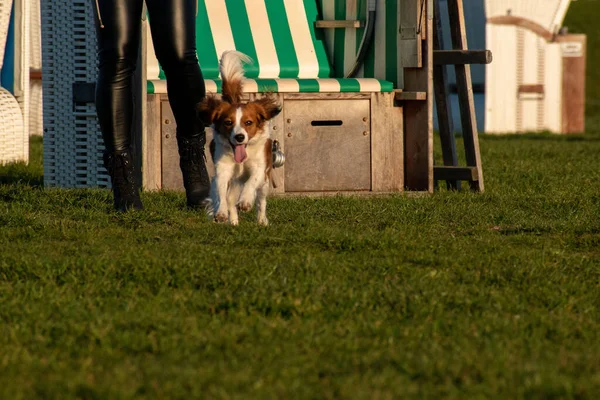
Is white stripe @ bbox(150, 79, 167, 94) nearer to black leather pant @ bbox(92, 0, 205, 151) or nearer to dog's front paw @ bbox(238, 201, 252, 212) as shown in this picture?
black leather pant @ bbox(92, 0, 205, 151)

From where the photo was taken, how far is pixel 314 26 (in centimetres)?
860

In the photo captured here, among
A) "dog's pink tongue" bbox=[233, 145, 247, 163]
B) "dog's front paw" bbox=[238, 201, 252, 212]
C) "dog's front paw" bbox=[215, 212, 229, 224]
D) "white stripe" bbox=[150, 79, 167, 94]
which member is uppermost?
"white stripe" bbox=[150, 79, 167, 94]

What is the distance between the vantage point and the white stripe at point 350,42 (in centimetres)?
824

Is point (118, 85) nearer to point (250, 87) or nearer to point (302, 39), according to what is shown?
point (250, 87)

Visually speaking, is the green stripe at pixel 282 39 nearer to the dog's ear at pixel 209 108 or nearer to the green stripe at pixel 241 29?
the green stripe at pixel 241 29

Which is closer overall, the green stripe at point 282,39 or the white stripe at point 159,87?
the white stripe at point 159,87

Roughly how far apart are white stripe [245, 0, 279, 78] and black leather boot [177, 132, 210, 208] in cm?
257

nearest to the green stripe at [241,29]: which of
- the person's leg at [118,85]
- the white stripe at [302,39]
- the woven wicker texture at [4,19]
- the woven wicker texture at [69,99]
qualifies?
the white stripe at [302,39]

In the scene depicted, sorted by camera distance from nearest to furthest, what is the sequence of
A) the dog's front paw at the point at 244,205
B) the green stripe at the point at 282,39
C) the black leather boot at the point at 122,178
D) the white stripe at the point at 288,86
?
1. the dog's front paw at the point at 244,205
2. the black leather boot at the point at 122,178
3. the white stripe at the point at 288,86
4. the green stripe at the point at 282,39

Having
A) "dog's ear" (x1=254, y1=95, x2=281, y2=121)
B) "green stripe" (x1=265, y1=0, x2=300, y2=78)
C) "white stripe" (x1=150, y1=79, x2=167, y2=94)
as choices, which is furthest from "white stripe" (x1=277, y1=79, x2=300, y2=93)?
"dog's ear" (x1=254, y1=95, x2=281, y2=121)

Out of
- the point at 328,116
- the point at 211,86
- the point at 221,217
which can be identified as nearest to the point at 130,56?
the point at 221,217

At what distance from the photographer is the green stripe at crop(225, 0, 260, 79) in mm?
8406

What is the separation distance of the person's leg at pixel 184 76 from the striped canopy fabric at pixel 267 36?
2.43m

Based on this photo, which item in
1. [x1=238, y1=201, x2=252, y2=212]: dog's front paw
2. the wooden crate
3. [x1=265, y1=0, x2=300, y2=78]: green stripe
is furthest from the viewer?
[x1=265, y1=0, x2=300, y2=78]: green stripe
